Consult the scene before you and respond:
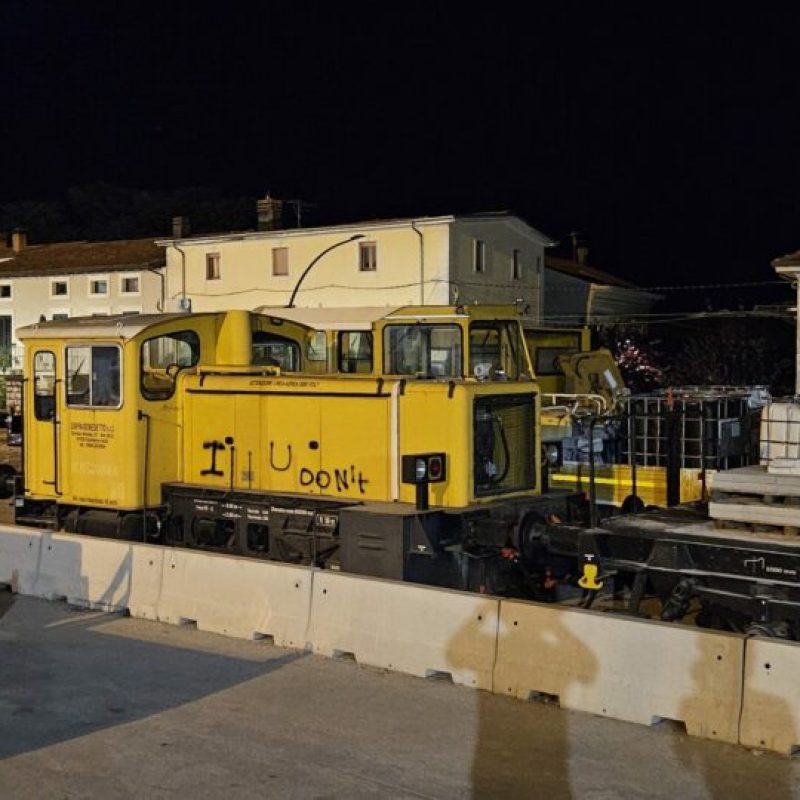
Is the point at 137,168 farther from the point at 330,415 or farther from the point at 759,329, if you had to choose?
the point at 330,415

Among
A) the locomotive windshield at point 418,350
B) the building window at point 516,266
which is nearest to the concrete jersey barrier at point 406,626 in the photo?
the locomotive windshield at point 418,350

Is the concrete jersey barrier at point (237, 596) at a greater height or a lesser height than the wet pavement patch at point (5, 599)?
greater

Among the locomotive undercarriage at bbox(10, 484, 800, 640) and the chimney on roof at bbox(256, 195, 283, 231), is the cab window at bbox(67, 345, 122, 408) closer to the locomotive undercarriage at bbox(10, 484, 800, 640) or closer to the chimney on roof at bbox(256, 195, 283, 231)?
the locomotive undercarriage at bbox(10, 484, 800, 640)

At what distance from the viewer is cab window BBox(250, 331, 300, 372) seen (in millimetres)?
13133

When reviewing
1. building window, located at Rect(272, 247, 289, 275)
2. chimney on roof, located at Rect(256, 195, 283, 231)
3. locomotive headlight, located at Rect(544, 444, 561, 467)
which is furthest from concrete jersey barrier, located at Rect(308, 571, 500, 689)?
chimney on roof, located at Rect(256, 195, 283, 231)

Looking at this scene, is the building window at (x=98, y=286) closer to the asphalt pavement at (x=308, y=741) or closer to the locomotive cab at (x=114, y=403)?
the locomotive cab at (x=114, y=403)

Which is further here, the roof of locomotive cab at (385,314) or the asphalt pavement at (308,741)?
the roof of locomotive cab at (385,314)

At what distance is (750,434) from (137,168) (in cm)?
14406

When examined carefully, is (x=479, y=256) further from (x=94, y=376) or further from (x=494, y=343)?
(x=94, y=376)

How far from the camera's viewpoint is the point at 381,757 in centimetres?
720

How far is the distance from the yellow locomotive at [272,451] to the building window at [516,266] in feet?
91.4

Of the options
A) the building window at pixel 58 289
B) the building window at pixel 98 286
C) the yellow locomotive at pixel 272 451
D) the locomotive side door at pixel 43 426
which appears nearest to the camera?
the yellow locomotive at pixel 272 451

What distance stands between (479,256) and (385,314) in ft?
61.1

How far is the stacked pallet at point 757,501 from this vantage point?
8.23m
